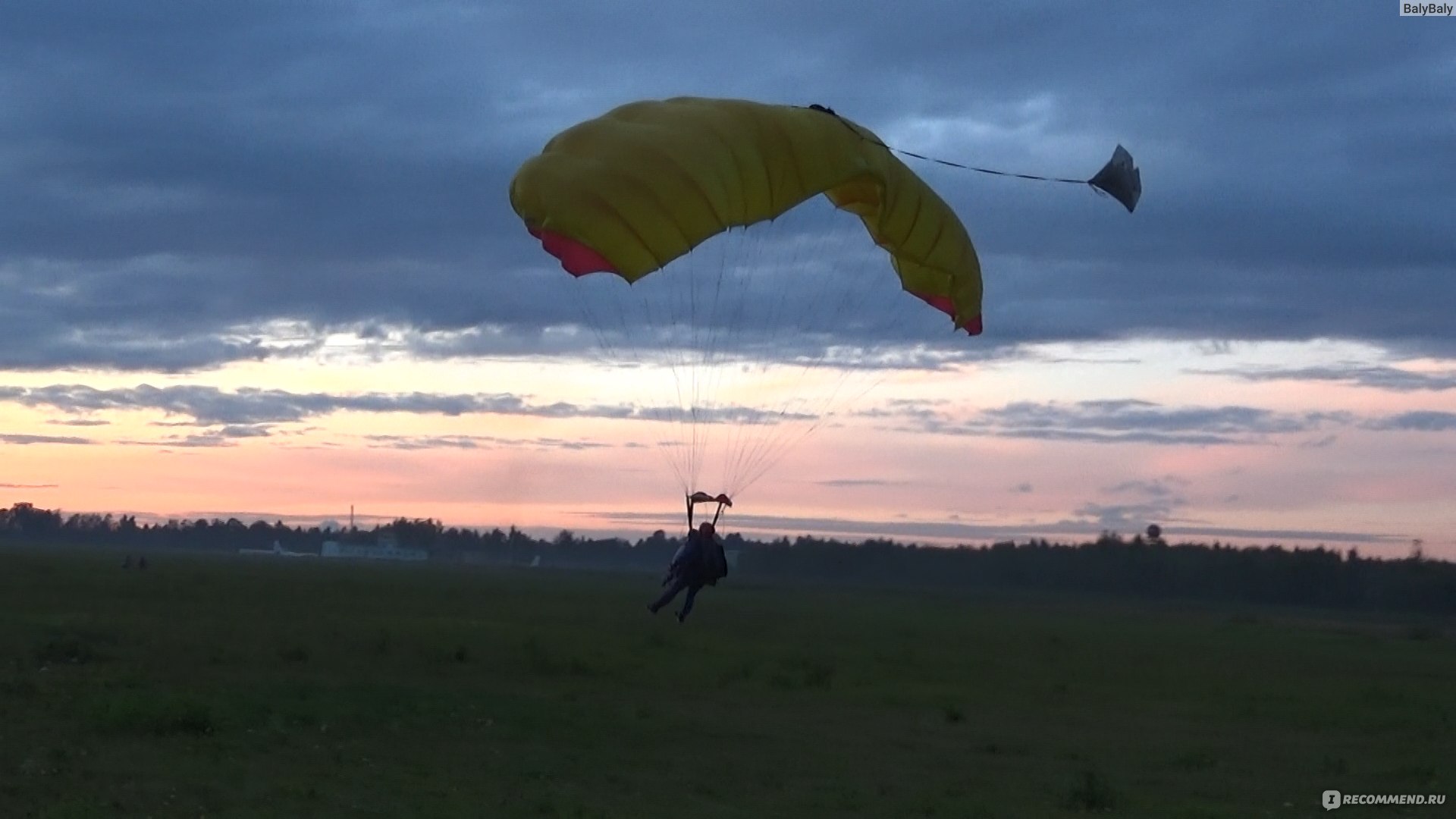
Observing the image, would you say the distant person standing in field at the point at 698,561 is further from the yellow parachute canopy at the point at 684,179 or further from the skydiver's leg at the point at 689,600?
the yellow parachute canopy at the point at 684,179

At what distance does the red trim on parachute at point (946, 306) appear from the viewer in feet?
57.8

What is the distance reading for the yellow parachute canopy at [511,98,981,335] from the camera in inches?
573

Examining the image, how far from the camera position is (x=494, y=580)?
9738 cm

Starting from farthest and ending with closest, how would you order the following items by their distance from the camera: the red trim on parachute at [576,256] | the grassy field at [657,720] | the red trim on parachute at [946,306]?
1. the red trim on parachute at [946,306]
2. the grassy field at [657,720]
3. the red trim on parachute at [576,256]

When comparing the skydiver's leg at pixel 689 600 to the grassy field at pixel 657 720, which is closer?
the grassy field at pixel 657 720

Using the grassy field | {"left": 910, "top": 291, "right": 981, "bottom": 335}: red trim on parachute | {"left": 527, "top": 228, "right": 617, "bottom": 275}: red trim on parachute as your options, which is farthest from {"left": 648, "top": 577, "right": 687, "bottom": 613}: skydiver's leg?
{"left": 527, "top": 228, "right": 617, "bottom": 275}: red trim on parachute

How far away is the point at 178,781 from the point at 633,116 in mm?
7683

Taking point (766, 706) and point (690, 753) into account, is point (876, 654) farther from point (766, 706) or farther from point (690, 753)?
point (690, 753)

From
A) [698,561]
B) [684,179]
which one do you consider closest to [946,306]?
[698,561]

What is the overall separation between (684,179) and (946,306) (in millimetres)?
4407

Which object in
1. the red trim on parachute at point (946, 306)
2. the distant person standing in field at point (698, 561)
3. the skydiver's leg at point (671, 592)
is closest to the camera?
the red trim on parachute at point (946, 306)

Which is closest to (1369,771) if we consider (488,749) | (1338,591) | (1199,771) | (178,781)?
(1199,771)

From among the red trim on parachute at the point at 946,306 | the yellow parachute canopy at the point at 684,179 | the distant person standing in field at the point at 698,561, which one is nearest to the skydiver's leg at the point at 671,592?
the distant person standing in field at the point at 698,561

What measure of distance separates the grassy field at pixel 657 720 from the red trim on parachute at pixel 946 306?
5056 millimetres
